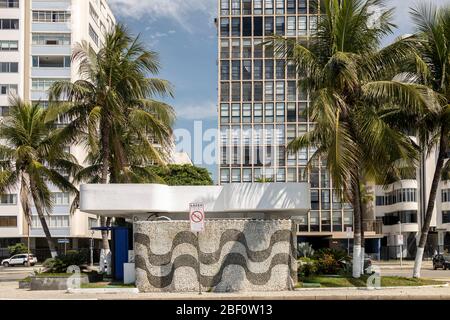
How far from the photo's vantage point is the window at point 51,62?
83438mm

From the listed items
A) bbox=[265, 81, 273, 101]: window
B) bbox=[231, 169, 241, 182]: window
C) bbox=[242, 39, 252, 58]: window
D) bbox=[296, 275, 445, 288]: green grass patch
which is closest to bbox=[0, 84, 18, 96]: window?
bbox=[231, 169, 241, 182]: window

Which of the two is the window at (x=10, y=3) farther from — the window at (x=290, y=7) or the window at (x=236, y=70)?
the window at (x=290, y=7)

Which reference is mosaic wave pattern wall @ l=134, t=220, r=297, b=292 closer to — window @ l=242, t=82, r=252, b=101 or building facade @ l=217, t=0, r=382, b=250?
building facade @ l=217, t=0, r=382, b=250

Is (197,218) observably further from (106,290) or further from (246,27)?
(246,27)

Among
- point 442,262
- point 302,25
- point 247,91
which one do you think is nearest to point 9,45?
point 247,91

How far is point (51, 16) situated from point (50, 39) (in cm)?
285

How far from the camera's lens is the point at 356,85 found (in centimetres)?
2672

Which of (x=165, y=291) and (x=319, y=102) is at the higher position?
(x=319, y=102)

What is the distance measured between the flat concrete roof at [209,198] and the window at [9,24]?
202 feet

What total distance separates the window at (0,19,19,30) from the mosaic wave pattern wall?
63.9 m
